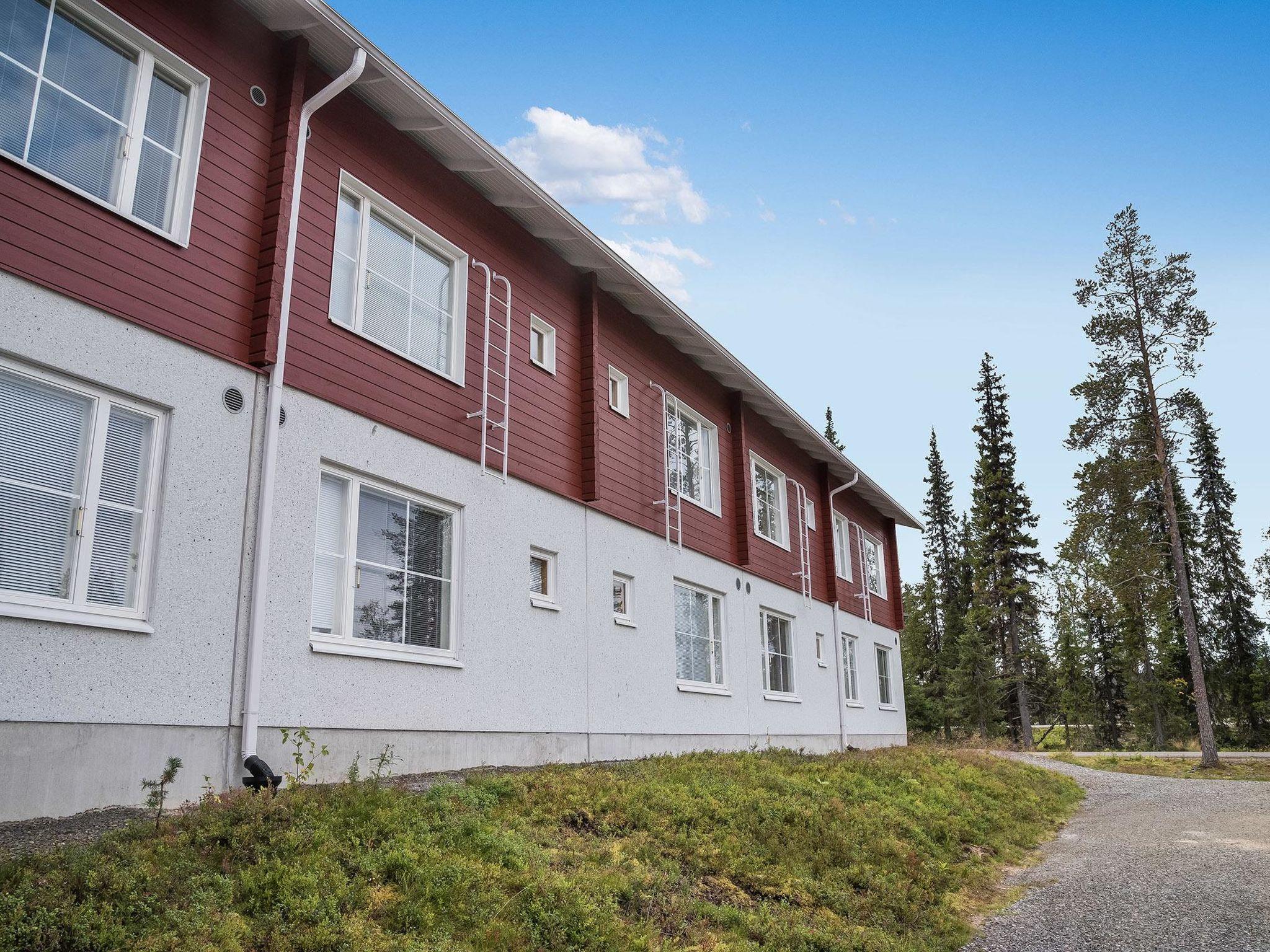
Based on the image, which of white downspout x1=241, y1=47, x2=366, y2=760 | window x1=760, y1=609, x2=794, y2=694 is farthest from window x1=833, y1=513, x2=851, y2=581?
white downspout x1=241, y1=47, x2=366, y2=760

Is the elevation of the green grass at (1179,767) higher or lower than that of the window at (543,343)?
lower

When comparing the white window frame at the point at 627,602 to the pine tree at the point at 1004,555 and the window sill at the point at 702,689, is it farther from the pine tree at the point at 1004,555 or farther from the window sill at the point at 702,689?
the pine tree at the point at 1004,555

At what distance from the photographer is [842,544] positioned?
2217 cm

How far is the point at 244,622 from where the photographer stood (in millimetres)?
7117

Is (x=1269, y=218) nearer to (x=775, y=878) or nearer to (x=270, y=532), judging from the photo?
(x=775, y=878)

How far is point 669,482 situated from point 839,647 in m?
7.60

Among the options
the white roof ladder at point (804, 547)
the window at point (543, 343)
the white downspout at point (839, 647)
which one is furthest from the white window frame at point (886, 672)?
the window at point (543, 343)

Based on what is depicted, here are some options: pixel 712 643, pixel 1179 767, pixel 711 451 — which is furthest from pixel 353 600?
pixel 1179 767

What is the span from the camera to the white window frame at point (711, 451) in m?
14.6

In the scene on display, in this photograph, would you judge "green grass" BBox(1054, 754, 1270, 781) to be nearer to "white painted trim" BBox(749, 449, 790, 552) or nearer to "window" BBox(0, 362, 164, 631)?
"white painted trim" BBox(749, 449, 790, 552)

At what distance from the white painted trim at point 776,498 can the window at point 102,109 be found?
11378 millimetres

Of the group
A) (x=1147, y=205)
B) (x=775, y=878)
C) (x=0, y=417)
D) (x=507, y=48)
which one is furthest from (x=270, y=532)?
(x=1147, y=205)

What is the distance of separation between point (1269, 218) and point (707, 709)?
1492 centimetres

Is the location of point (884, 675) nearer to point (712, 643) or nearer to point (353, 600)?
point (712, 643)
